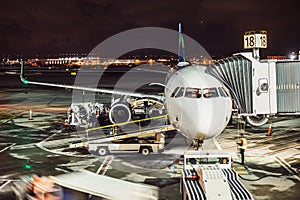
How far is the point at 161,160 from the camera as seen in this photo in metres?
19.0

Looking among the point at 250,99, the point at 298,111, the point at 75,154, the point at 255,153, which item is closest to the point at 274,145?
the point at 255,153

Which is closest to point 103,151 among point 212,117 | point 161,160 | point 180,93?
point 161,160

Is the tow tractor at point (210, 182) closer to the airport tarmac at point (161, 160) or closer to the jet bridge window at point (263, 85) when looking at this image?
the airport tarmac at point (161, 160)

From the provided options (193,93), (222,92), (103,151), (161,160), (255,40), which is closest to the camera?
(193,93)

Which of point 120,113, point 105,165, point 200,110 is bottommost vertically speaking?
point 105,165

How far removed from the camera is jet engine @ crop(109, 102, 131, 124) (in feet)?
81.4

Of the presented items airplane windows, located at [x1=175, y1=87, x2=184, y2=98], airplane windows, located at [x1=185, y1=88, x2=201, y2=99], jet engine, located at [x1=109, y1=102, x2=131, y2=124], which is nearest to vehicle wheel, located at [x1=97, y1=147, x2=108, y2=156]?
jet engine, located at [x1=109, y1=102, x2=131, y2=124]

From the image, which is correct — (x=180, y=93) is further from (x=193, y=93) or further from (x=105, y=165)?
(x=105, y=165)

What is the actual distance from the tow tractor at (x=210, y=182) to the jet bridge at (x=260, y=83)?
3681 millimetres

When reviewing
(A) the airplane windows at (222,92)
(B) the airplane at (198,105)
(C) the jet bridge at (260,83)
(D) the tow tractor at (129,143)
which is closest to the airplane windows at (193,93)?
(B) the airplane at (198,105)

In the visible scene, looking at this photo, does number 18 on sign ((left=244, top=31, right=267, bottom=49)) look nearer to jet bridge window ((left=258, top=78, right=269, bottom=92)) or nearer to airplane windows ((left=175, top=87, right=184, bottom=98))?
jet bridge window ((left=258, top=78, right=269, bottom=92))

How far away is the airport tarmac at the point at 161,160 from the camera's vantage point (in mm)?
15070

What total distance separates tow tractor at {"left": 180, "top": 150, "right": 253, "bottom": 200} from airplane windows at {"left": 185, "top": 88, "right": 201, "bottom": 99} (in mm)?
2243

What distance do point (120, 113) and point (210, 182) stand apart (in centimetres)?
1468
